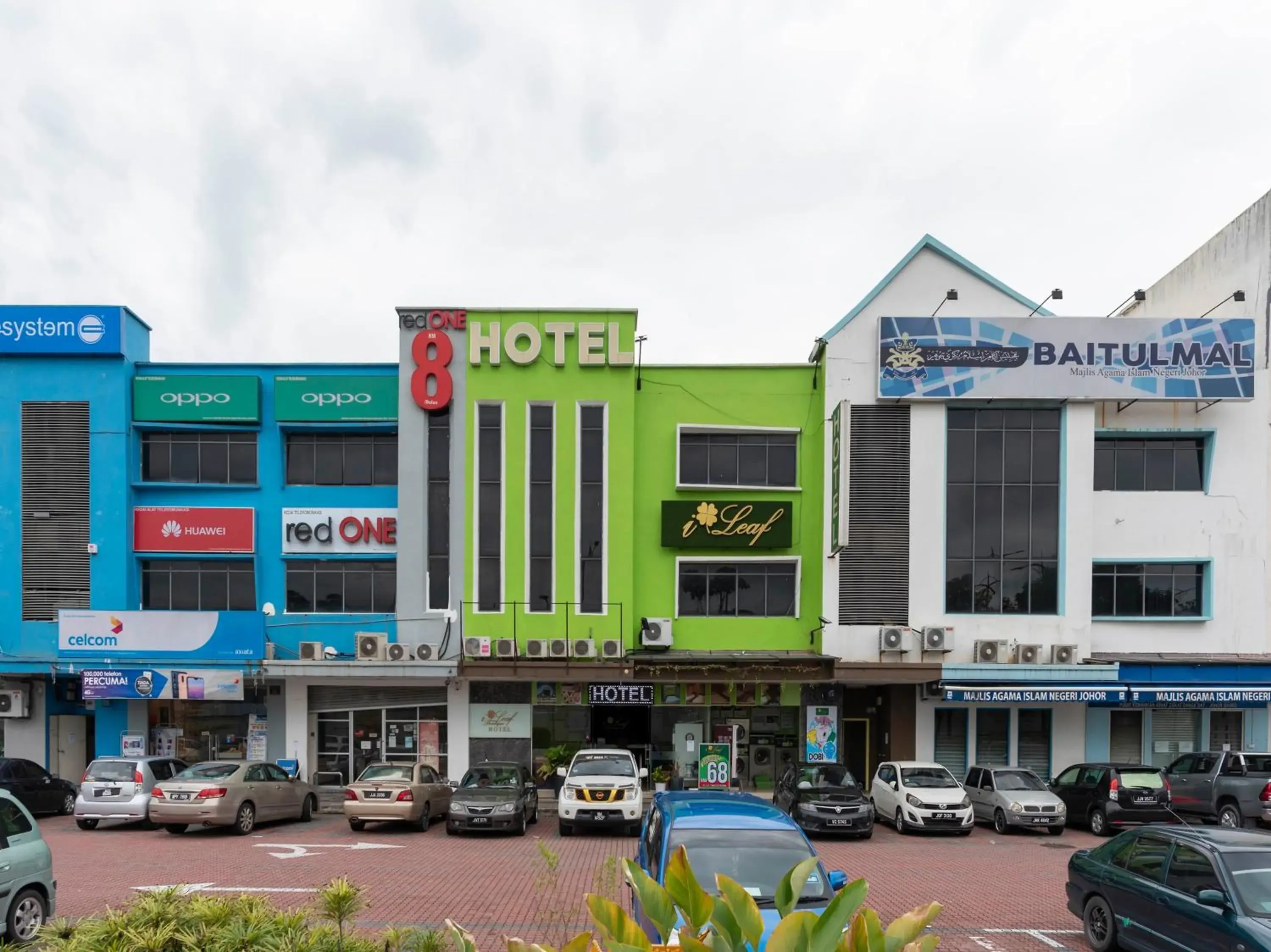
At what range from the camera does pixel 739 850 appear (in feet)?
30.4

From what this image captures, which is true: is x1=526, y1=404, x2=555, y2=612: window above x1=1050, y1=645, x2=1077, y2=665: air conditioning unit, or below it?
above

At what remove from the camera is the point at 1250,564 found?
81.2ft

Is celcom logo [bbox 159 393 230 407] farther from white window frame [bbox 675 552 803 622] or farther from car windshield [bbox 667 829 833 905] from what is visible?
car windshield [bbox 667 829 833 905]

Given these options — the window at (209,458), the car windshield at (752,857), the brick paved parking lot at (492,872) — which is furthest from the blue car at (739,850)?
the window at (209,458)

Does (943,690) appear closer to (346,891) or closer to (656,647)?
(656,647)

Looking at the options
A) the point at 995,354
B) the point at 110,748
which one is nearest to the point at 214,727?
the point at 110,748

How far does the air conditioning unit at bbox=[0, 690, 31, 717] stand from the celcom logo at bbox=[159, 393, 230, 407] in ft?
27.3

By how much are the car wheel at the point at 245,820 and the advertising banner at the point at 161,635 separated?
18.3 feet

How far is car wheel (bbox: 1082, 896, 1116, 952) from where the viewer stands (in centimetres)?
1026

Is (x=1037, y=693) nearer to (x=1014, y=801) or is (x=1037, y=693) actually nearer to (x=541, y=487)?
(x=1014, y=801)

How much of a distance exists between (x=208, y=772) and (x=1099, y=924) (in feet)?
52.3

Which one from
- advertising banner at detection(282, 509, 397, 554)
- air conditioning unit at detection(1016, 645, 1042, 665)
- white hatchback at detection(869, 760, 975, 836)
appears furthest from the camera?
advertising banner at detection(282, 509, 397, 554)

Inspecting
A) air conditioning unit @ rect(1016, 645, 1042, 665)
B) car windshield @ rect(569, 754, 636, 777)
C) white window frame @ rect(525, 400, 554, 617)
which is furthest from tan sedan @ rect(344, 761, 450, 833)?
air conditioning unit @ rect(1016, 645, 1042, 665)

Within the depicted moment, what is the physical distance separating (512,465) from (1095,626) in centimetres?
1553
